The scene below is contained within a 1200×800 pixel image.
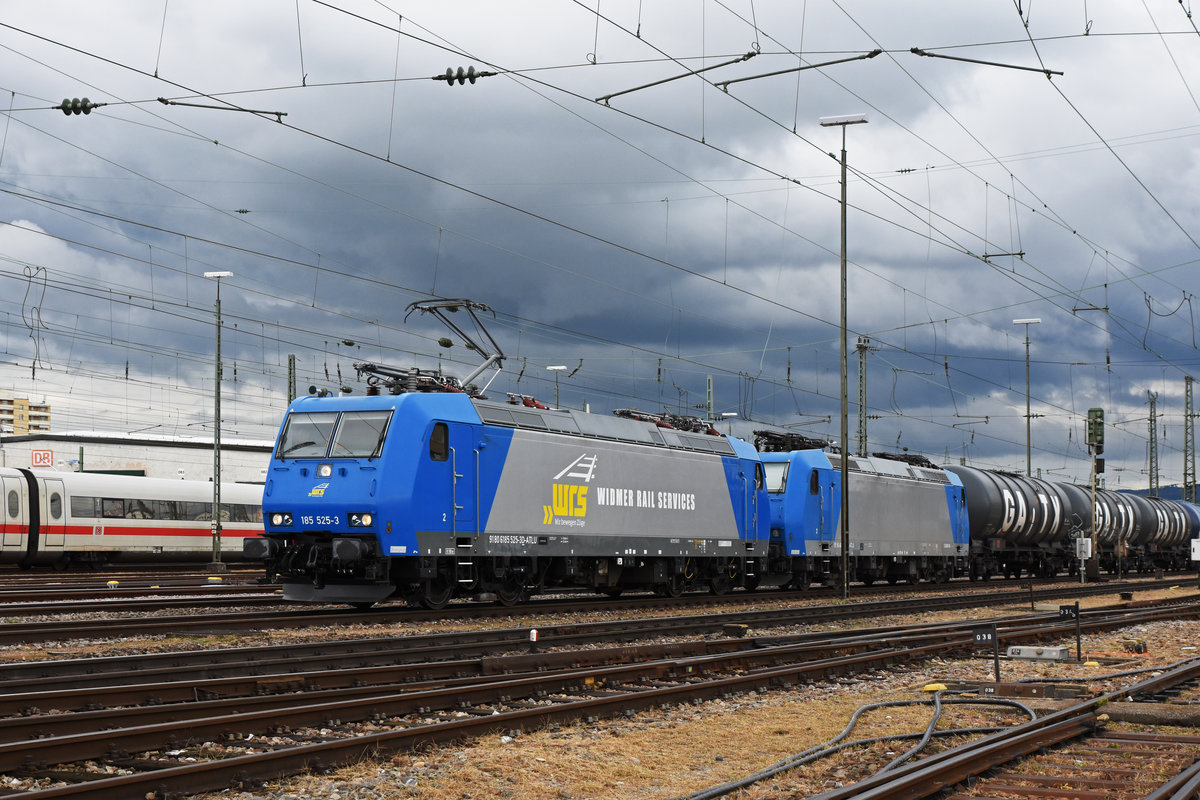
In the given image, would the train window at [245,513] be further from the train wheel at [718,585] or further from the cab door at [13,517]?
the train wheel at [718,585]

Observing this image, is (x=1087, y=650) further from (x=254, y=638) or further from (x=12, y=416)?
(x=12, y=416)

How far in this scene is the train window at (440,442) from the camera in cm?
2083

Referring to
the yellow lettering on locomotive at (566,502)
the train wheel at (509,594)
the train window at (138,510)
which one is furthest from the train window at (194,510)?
the yellow lettering on locomotive at (566,502)

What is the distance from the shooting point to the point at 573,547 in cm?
2436

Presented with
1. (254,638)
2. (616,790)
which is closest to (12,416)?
(254,638)

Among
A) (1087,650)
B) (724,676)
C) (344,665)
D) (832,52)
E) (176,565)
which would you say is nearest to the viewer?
(344,665)

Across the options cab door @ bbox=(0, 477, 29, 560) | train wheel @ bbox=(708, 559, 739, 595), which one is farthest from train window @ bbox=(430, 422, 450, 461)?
cab door @ bbox=(0, 477, 29, 560)

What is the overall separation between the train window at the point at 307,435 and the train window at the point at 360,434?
244 millimetres

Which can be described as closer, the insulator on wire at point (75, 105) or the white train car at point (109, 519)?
the insulator on wire at point (75, 105)

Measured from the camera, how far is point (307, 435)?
2142 centimetres

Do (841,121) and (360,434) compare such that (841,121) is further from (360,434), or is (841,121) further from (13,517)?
(13,517)

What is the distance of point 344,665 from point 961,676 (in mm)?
7907

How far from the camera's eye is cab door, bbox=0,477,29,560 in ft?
127

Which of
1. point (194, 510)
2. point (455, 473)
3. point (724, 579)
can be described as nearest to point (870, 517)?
point (724, 579)
